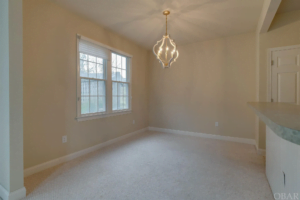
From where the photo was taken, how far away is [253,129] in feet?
11.9

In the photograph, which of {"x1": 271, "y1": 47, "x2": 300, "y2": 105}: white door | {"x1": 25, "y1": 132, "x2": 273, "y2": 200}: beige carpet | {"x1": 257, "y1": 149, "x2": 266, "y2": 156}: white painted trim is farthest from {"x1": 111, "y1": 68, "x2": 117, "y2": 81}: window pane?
{"x1": 257, "y1": 149, "x2": 266, "y2": 156}: white painted trim

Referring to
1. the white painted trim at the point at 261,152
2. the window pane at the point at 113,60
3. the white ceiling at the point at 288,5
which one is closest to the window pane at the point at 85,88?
the window pane at the point at 113,60

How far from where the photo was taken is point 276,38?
9.48 feet

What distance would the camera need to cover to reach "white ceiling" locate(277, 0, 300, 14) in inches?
98.6

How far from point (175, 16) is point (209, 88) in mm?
2086

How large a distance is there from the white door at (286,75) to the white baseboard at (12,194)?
412cm

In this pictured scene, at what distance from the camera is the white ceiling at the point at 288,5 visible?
2504 millimetres

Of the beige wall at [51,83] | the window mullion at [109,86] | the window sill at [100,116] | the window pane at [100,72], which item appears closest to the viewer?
the beige wall at [51,83]

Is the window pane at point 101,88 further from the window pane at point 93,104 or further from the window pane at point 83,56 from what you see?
the window pane at point 83,56

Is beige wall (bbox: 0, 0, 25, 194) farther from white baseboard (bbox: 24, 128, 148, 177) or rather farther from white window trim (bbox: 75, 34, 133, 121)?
white window trim (bbox: 75, 34, 133, 121)

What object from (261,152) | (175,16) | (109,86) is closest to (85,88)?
(109,86)

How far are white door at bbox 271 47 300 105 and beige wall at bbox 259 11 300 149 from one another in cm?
13

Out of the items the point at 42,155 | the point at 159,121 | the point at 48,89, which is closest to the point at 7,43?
the point at 48,89

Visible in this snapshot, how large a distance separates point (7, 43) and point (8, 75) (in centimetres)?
33
